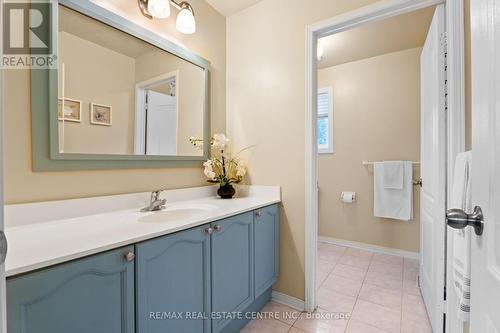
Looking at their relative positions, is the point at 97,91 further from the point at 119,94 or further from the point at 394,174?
the point at 394,174

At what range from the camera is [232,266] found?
1377 millimetres

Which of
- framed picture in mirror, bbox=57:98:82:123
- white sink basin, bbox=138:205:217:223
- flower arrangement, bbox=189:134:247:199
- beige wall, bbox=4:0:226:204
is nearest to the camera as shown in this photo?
beige wall, bbox=4:0:226:204

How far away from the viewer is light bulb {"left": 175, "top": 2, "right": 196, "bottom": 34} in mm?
1668

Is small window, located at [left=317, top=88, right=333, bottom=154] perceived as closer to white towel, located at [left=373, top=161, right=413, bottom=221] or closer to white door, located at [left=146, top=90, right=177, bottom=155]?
white towel, located at [left=373, top=161, right=413, bottom=221]

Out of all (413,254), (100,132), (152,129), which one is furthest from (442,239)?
(100,132)

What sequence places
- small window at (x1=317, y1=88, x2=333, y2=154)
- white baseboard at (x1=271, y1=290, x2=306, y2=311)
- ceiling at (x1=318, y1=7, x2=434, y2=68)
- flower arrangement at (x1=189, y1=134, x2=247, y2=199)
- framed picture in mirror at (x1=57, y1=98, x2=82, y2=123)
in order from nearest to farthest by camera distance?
1. framed picture in mirror at (x1=57, y1=98, x2=82, y2=123)
2. white baseboard at (x1=271, y1=290, x2=306, y2=311)
3. flower arrangement at (x1=189, y1=134, x2=247, y2=199)
4. ceiling at (x1=318, y1=7, x2=434, y2=68)
5. small window at (x1=317, y1=88, x2=333, y2=154)

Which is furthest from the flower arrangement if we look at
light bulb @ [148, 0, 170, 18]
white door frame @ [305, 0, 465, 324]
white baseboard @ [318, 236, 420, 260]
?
white baseboard @ [318, 236, 420, 260]

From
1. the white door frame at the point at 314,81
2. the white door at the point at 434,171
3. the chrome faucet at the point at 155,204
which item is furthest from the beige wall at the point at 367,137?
the chrome faucet at the point at 155,204

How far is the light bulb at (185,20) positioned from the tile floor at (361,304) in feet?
7.14

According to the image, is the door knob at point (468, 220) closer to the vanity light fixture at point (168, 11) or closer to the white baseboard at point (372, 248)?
the vanity light fixture at point (168, 11)

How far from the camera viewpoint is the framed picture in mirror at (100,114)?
1.29 meters

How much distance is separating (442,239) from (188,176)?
5.71 feet

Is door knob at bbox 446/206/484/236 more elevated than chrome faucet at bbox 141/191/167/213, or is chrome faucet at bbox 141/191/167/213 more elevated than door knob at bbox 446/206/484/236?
door knob at bbox 446/206/484/236

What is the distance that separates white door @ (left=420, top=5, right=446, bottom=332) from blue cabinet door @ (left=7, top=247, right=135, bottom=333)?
1.66 metres
